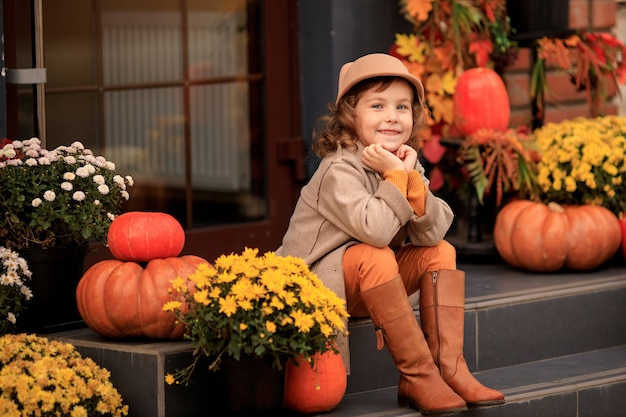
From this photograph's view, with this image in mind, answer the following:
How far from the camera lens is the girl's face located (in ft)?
13.5

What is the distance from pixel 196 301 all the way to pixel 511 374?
1.39 m

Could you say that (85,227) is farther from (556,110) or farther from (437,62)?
(556,110)

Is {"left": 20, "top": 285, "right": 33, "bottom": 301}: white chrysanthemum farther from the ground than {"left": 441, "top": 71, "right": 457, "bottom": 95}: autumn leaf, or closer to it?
closer to it

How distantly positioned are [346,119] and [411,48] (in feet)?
4.51

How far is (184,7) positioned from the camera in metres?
5.13

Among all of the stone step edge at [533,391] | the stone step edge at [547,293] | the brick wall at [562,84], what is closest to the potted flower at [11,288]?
the stone step edge at [533,391]

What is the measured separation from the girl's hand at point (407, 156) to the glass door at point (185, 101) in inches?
51.8

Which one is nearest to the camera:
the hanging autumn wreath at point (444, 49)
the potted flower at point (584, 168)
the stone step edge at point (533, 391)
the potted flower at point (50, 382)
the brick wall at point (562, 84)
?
the potted flower at point (50, 382)

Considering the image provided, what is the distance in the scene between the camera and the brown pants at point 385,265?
385 cm

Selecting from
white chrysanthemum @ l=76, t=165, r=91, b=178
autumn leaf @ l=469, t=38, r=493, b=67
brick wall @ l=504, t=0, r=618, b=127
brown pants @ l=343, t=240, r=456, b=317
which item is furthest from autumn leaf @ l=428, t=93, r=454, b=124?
white chrysanthemum @ l=76, t=165, r=91, b=178

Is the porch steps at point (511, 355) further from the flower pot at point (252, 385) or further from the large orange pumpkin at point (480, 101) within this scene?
the large orange pumpkin at point (480, 101)

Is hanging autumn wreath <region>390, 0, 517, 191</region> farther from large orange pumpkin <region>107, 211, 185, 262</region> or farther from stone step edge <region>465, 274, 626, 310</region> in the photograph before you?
large orange pumpkin <region>107, 211, 185, 262</region>

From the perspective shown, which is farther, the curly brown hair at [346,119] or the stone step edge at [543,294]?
the stone step edge at [543,294]

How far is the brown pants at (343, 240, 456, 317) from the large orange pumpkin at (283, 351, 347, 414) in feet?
0.85
